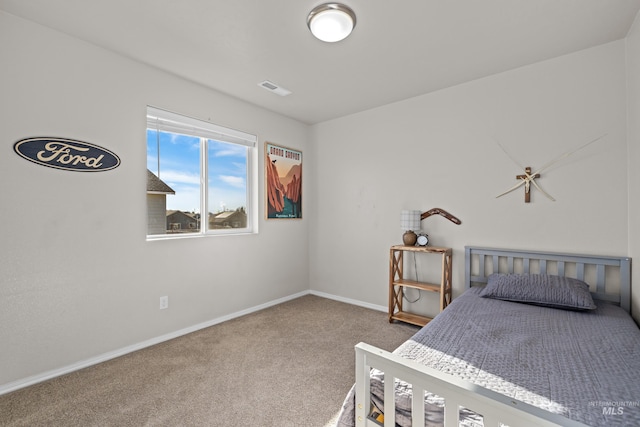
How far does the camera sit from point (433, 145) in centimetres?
314

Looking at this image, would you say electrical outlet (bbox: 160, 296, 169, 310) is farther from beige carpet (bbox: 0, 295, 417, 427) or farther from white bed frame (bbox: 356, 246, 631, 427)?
white bed frame (bbox: 356, 246, 631, 427)

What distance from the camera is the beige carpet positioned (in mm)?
1683

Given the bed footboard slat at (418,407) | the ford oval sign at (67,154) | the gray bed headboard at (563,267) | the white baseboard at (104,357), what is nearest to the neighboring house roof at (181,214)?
the ford oval sign at (67,154)

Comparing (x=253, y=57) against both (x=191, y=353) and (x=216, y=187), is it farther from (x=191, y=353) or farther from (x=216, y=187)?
(x=191, y=353)

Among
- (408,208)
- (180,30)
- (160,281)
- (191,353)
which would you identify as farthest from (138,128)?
(408,208)

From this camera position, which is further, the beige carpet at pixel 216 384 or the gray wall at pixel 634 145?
the gray wall at pixel 634 145

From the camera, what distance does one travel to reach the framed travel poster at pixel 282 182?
3.70 metres

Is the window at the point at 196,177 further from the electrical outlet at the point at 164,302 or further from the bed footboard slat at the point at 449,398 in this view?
the bed footboard slat at the point at 449,398

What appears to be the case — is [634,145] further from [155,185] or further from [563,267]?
[155,185]

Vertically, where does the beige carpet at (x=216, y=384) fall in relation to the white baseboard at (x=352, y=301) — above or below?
below

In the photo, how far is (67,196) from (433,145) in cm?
338

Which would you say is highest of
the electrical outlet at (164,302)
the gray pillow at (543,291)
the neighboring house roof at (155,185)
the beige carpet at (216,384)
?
the neighboring house roof at (155,185)

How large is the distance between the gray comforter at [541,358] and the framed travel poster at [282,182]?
2491mm

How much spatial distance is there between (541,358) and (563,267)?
1448 millimetres
